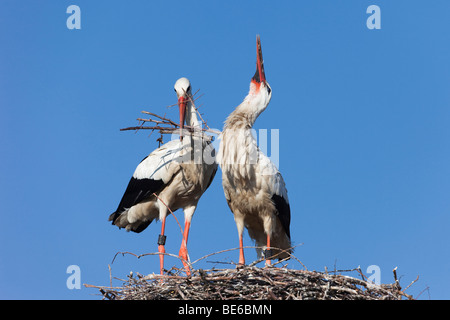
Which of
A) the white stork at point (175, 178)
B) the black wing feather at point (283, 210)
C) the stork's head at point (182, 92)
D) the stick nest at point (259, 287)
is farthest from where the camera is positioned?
the white stork at point (175, 178)

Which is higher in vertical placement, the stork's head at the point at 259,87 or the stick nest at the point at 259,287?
the stork's head at the point at 259,87

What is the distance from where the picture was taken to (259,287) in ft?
16.7

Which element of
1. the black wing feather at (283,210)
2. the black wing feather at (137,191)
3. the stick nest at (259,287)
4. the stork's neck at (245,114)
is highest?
the stork's neck at (245,114)

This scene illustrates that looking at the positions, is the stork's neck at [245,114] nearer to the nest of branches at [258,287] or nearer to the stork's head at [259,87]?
the stork's head at [259,87]

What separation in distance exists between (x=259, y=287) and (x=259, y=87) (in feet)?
7.72

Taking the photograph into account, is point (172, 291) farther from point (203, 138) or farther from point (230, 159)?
point (203, 138)

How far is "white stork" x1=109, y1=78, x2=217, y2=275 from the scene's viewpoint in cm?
722

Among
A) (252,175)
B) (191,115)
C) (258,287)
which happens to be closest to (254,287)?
(258,287)

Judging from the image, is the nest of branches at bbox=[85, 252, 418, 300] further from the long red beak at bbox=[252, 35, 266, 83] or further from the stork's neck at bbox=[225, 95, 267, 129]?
the long red beak at bbox=[252, 35, 266, 83]

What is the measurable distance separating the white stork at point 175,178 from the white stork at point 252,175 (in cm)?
63

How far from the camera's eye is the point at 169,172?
7.29 meters

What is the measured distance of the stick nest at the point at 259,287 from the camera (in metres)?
5.05

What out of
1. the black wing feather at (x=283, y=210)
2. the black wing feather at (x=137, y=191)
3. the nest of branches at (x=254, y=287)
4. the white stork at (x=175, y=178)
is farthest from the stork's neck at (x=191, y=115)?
the nest of branches at (x=254, y=287)

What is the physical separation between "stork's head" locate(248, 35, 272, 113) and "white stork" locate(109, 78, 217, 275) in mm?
641
